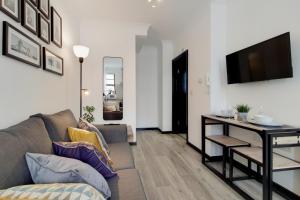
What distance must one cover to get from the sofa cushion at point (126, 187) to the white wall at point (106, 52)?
2.65 metres

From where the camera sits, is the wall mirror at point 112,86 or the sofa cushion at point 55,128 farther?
the wall mirror at point 112,86

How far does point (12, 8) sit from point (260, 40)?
257 centimetres

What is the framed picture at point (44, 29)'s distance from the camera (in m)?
1.81

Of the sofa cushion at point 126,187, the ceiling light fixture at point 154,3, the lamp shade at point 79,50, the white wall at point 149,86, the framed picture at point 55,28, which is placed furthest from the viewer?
the white wall at point 149,86

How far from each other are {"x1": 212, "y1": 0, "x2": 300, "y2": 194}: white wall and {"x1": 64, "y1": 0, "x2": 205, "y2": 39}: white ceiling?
70 cm

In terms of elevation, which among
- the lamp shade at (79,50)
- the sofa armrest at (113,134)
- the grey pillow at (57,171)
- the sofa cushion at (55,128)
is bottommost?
the sofa armrest at (113,134)

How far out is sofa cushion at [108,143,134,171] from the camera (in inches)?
63.1

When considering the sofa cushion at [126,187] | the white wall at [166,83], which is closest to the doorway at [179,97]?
the white wall at [166,83]

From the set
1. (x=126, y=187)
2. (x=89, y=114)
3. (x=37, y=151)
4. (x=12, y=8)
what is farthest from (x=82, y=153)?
(x=89, y=114)

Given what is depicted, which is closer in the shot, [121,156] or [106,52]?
[121,156]

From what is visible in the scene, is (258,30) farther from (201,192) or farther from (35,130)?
(35,130)

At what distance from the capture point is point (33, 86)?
67.0 inches

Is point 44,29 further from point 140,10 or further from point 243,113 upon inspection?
point 243,113

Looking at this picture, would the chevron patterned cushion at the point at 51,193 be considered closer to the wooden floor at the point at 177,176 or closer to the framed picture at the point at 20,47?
the framed picture at the point at 20,47
